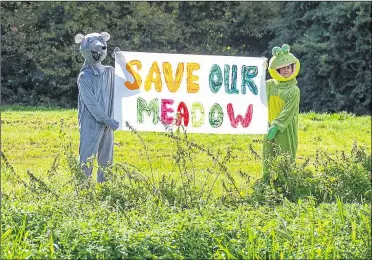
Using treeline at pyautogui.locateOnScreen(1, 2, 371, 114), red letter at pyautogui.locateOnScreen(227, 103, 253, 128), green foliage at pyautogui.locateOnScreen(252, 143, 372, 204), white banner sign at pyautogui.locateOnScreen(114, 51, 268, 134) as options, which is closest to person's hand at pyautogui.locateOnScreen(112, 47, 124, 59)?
white banner sign at pyautogui.locateOnScreen(114, 51, 268, 134)

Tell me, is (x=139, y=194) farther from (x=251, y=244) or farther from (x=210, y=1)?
(x=210, y=1)

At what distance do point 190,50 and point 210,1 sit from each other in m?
1.28

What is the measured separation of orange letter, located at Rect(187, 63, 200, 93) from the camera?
6.25 m

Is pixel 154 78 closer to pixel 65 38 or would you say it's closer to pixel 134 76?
pixel 134 76

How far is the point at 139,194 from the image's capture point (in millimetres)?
5156

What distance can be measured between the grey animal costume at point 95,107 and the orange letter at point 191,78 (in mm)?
695

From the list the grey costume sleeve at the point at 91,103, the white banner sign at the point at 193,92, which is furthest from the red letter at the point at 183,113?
the grey costume sleeve at the point at 91,103

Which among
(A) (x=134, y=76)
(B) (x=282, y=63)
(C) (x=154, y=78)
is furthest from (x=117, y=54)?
(B) (x=282, y=63)

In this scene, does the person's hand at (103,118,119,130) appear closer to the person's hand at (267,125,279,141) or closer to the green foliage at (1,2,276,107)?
the person's hand at (267,125,279,141)

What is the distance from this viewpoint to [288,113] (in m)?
6.17

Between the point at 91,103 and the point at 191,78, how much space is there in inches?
38.7

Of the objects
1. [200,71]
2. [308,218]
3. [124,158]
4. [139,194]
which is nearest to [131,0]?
[124,158]

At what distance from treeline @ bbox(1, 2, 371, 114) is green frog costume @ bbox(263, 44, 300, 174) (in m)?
8.66

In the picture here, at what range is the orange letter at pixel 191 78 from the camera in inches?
246
